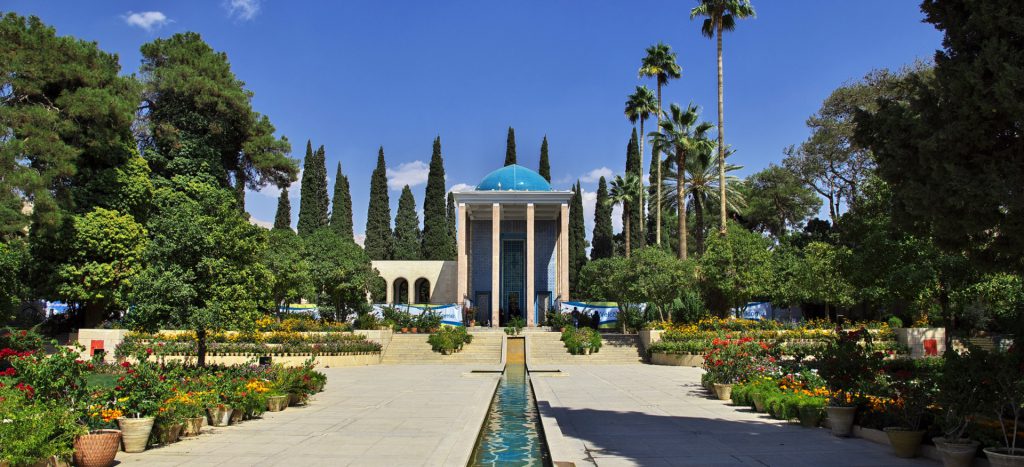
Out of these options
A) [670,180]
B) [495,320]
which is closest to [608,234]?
[670,180]

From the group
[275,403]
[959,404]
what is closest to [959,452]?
[959,404]

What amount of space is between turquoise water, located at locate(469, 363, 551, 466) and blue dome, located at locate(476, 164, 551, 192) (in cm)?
2532

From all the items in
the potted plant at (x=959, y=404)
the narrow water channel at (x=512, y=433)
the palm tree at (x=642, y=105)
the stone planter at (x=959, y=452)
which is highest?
the palm tree at (x=642, y=105)

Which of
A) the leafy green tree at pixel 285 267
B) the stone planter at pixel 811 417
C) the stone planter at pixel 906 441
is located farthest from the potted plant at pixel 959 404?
the leafy green tree at pixel 285 267

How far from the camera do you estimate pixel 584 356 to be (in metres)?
26.9

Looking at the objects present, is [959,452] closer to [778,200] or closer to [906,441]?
[906,441]

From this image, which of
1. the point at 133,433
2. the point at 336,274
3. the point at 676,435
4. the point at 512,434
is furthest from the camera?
the point at 336,274

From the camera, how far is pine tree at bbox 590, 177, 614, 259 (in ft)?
204

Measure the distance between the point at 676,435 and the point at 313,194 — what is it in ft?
165

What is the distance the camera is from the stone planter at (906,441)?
7926 millimetres

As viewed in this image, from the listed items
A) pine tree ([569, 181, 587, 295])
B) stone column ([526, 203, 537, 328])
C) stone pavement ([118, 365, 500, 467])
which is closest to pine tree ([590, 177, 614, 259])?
pine tree ([569, 181, 587, 295])

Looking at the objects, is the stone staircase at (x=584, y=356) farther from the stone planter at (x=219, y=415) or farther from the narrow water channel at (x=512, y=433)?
the stone planter at (x=219, y=415)

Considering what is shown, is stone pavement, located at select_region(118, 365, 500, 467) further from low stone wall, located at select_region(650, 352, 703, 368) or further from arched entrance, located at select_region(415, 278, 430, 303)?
arched entrance, located at select_region(415, 278, 430, 303)

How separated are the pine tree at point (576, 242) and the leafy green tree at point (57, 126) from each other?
37931 millimetres
